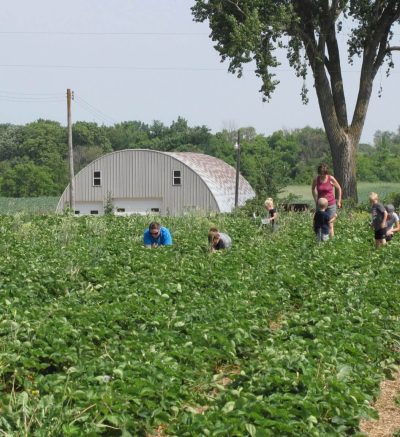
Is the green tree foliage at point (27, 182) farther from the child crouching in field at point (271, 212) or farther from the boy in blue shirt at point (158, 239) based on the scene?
the boy in blue shirt at point (158, 239)

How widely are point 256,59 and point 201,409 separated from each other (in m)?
23.2

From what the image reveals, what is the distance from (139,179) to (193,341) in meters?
43.2

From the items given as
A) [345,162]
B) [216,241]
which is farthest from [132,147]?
[216,241]

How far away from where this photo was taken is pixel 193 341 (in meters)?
7.69

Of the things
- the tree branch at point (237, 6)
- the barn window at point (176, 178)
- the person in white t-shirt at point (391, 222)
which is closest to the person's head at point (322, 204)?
the person in white t-shirt at point (391, 222)

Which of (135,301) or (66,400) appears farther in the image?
(135,301)

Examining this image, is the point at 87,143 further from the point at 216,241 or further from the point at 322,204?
the point at 216,241

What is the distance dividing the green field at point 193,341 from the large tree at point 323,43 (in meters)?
15.0

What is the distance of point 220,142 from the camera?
89250 millimetres

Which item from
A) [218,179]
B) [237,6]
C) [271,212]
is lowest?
[271,212]

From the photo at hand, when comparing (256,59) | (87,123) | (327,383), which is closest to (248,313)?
(327,383)

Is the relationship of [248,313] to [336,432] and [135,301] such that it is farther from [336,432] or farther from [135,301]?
[336,432]

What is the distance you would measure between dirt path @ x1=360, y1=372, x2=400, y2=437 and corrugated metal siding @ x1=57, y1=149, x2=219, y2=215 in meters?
41.3

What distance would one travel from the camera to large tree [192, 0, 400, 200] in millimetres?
28406
